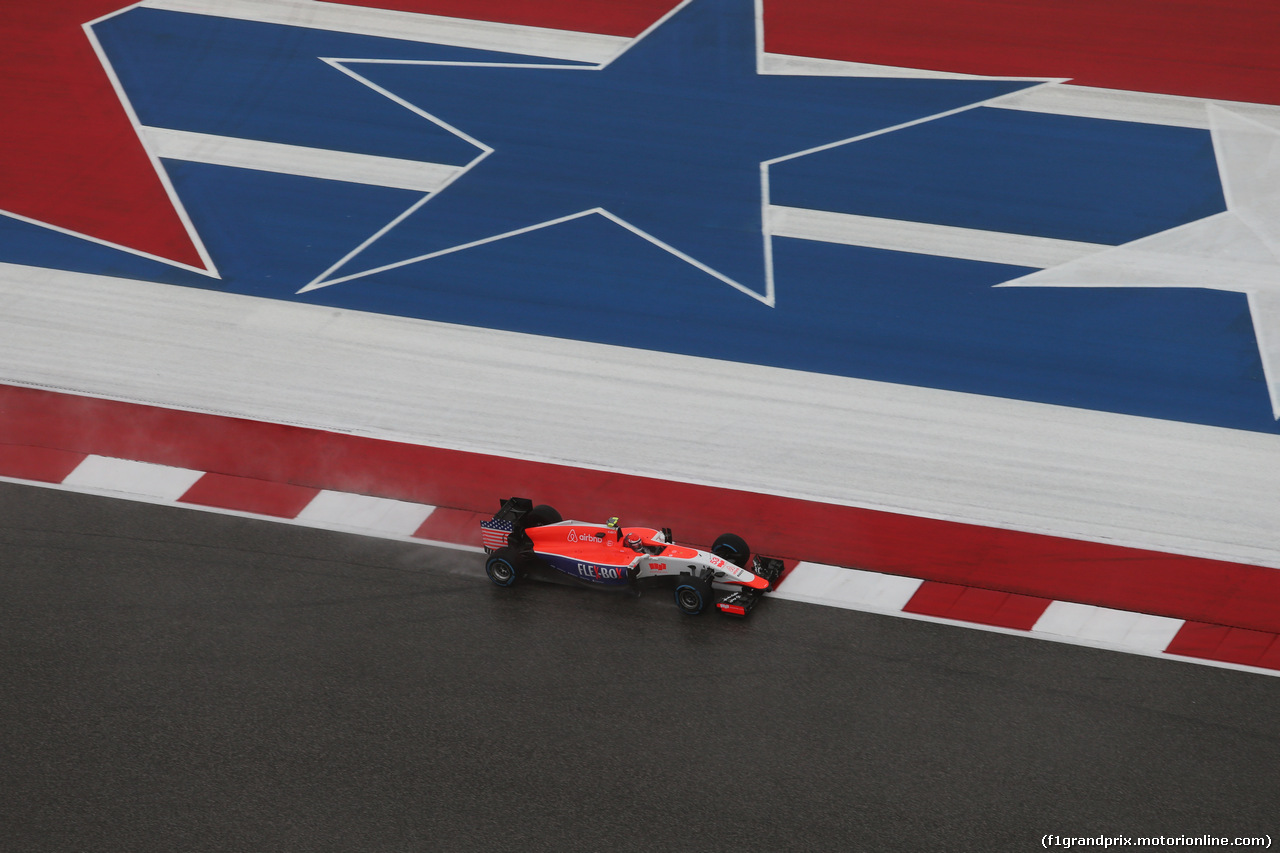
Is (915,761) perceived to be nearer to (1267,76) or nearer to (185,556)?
(185,556)

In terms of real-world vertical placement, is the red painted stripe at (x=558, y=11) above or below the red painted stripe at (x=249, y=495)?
above

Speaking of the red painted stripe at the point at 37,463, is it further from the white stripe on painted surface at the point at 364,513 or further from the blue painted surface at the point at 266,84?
the blue painted surface at the point at 266,84

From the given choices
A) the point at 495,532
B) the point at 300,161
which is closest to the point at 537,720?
the point at 495,532

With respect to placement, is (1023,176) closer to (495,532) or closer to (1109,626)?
(1109,626)

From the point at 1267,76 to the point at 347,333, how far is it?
1262 centimetres

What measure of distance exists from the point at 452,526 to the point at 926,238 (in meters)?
6.67

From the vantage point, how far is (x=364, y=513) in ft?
36.0

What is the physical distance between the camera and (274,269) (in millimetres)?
13734

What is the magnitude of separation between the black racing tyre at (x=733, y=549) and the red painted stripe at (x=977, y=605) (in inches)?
53.5

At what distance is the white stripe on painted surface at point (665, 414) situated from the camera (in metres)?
11.1

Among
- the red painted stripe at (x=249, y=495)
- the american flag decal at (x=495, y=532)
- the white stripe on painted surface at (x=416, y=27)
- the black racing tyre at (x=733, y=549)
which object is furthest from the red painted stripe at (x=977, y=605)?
the white stripe on painted surface at (x=416, y=27)

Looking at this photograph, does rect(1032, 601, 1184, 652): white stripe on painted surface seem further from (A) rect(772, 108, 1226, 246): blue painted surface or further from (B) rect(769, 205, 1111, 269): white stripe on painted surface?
(A) rect(772, 108, 1226, 246): blue painted surface

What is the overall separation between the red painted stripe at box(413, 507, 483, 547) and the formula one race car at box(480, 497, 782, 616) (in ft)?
1.36

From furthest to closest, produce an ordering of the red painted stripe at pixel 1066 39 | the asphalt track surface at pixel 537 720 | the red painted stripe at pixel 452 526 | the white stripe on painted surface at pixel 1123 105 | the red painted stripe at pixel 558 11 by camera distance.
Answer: the red painted stripe at pixel 558 11 < the red painted stripe at pixel 1066 39 < the white stripe on painted surface at pixel 1123 105 < the red painted stripe at pixel 452 526 < the asphalt track surface at pixel 537 720
